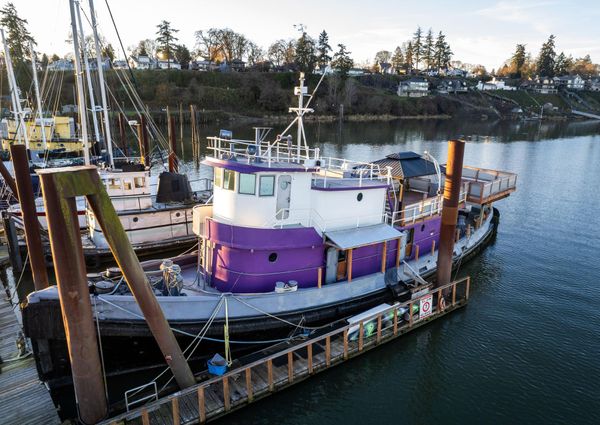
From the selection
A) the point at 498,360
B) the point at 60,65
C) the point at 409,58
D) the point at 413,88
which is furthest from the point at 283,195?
the point at 409,58

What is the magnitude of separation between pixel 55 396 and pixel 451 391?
12207mm

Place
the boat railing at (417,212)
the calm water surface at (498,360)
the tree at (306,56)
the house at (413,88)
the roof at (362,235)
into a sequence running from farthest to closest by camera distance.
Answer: the house at (413,88), the tree at (306,56), the boat railing at (417,212), the roof at (362,235), the calm water surface at (498,360)

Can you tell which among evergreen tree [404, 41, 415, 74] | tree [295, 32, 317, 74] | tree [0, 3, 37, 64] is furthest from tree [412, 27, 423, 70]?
tree [0, 3, 37, 64]

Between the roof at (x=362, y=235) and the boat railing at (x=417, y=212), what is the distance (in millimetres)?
877

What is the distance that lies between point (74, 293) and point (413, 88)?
5772 inches

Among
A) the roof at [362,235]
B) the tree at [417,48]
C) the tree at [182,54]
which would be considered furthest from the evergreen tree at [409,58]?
the roof at [362,235]

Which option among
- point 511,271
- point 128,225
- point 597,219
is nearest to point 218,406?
point 128,225

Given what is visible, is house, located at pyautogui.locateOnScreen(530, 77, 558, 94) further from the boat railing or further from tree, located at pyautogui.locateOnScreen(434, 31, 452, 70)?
the boat railing

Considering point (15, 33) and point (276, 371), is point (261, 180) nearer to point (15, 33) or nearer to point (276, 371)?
point (276, 371)

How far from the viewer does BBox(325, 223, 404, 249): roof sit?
1420cm

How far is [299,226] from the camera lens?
14.1 metres

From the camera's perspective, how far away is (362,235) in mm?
15070

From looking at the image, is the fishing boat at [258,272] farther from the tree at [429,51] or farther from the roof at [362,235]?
the tree at [429,51]

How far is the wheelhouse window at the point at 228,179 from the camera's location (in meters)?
13.7
